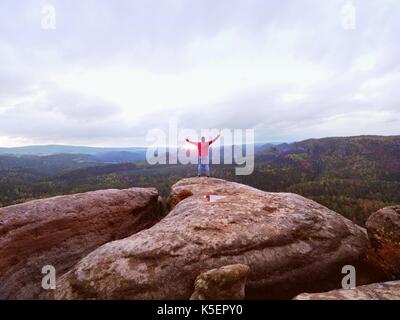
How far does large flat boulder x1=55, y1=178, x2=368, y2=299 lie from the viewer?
1191 centimetres

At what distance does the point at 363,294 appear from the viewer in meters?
9.96

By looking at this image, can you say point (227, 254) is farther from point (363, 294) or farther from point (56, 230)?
point (56, 230)

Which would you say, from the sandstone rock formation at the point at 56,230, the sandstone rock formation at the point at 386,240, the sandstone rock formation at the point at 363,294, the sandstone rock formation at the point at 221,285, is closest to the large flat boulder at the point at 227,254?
the sandstone rock formation at the point at 386,240

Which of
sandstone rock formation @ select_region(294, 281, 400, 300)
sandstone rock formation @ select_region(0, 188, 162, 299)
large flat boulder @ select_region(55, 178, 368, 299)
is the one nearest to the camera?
Answer: sandstone rock formation @ select_region(294, 281, 400, 300)

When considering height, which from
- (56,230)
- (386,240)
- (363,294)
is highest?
(386,240)

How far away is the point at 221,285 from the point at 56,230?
508 inches

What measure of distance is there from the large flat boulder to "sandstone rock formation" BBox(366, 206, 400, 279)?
4.02ft

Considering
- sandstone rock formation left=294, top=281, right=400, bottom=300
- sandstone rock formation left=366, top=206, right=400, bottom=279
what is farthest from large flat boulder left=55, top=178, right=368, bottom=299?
sandstone rock formation left=294, top=281, right=400, bottom=300

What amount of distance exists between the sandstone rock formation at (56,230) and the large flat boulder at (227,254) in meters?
5.00

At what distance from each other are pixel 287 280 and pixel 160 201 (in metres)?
15.6

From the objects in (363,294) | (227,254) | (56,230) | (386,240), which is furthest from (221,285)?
(56,230)

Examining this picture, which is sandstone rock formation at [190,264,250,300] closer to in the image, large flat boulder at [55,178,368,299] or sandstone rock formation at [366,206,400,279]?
large flat boulder at [55,178,368,299]

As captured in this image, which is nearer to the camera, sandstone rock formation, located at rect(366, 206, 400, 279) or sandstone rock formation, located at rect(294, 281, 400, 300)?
sandstone rock formation, located at rect(294, 281, 400, 300)
